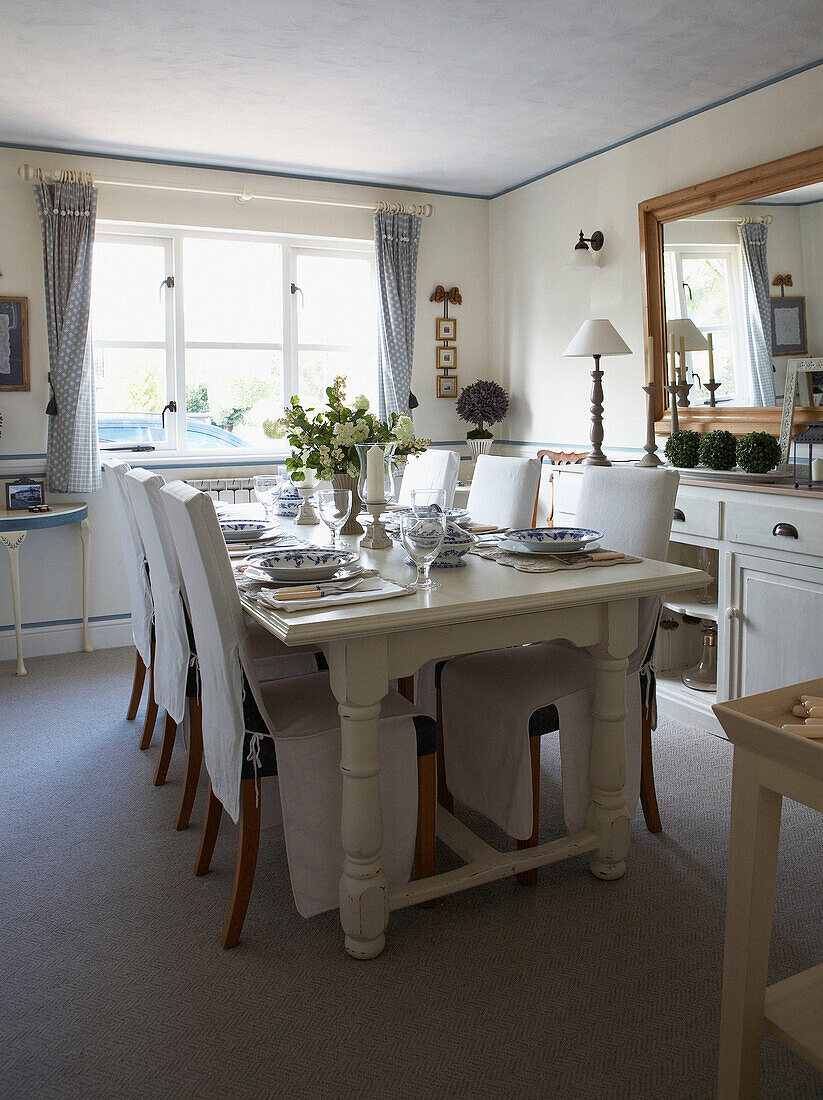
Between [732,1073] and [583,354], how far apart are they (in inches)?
124

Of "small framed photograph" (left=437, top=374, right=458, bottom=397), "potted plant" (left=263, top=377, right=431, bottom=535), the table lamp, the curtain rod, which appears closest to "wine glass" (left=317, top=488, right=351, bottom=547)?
"potted plant" (left=263, top=377, right=431, bottom=535)

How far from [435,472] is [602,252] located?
5.27 feet

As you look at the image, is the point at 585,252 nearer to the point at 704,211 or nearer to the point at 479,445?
the point at 704,211

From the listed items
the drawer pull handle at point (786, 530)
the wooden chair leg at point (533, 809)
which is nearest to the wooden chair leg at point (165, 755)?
the wooden chair leg at point (533, 809)

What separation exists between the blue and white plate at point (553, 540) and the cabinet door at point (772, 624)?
90 centimetres

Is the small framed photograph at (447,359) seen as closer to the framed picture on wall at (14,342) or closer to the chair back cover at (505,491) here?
the chair back cover at (505,491)

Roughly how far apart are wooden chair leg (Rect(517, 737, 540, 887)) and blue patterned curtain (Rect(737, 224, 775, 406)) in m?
2.03

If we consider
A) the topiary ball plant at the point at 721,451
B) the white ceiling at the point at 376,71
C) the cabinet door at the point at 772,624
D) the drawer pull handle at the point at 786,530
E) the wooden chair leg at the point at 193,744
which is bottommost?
the wooden chair leg at the point at 193,744

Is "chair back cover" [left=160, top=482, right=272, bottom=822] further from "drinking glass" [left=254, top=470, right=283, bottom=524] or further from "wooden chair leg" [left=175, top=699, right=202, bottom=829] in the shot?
"drinking glass" [left=254, top=470, right=283, bottom=524]

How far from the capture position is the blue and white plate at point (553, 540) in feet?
7.39

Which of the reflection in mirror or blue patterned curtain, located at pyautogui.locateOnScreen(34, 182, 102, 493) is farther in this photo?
blue patterned curtain, located at pyautogui.locateOnScreen(34, 182, 102, 493)

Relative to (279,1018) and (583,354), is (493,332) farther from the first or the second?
(279,1018)

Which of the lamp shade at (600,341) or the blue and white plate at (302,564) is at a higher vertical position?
the lamp shade at (600,341)

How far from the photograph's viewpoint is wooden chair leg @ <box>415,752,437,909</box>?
78.7 inches
